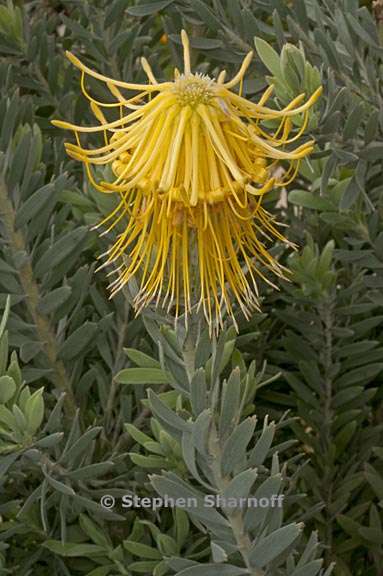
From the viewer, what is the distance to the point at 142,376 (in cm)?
56

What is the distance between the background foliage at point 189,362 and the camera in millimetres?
501

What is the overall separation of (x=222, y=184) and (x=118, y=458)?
202 millimetres

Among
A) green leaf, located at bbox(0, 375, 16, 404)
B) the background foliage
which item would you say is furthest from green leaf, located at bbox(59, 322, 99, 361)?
green leaf, located at bbox(0, 375, 16, 404)

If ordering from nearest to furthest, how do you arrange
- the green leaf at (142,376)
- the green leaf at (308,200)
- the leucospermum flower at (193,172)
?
the leucospermum flower at (193,172) → the green leaf at (142,376) → the green leaf at (308,200)

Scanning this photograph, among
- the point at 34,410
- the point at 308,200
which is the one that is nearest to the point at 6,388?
the point at 34,410

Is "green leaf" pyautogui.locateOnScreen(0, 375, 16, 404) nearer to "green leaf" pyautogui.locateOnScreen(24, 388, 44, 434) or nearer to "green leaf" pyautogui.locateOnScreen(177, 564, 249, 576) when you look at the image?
"green leaf" pyautogui.locateOnScreen(24, 388, 44, 434)

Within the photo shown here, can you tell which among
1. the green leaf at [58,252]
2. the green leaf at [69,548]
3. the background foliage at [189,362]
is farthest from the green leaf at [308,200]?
the green leaf at [69,548]

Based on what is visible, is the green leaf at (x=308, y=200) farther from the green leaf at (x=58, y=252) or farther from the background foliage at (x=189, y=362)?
the green leaf at (x=58, y=252)

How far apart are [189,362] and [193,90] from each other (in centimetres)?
12

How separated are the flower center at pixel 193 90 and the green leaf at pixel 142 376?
0.16 m

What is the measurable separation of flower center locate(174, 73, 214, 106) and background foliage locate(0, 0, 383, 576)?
0.10 meters

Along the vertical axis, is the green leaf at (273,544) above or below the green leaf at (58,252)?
below

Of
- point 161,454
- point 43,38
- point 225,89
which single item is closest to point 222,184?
point 225,89

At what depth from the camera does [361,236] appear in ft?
2.19
